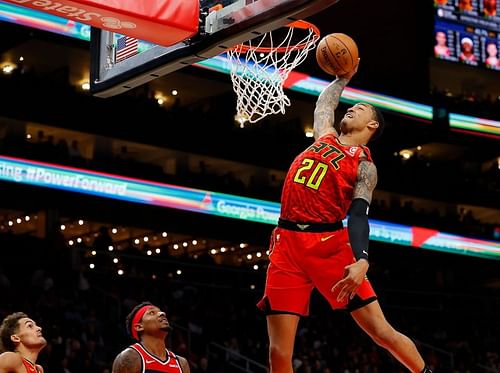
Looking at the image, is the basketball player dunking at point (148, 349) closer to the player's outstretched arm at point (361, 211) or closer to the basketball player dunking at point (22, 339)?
the basketball player dunking at point (22, 339)

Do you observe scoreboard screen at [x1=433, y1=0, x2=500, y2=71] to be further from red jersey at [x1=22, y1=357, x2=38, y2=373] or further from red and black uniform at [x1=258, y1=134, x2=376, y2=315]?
red jersey at [x1=22, y1=357, x2=38, y2=373]

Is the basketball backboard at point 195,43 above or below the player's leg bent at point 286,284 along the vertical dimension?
above

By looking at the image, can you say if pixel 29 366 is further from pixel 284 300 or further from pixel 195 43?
pixel 195 43

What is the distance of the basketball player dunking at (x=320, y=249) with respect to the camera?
6.46 m

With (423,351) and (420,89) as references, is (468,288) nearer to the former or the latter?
(420,89)

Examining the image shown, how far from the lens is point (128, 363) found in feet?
25.5

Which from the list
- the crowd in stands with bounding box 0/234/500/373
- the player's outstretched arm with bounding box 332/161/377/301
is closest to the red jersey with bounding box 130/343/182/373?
the player's outstretched arm with bounding box 332/161/377/301

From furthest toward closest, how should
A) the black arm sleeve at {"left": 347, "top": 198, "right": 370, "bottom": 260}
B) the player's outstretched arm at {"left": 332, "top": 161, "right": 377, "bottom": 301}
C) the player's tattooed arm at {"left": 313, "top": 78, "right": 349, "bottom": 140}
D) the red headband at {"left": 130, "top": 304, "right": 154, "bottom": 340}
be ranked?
the red headband at {"left": 130, "top": 304, "right": 154, "bottom": 340}, the player's tattooed arm at {"left": 313, "top": 78, "right": 349, "bottom": 140}, the black arm sleeve at {"left": 347, "top": 198, "right": 370, "bottom": 260}, the player's outstretched arm at {"left": 332, "top": 161, "right": 377, "bottom": 301}

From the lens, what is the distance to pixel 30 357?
7293 millimetres

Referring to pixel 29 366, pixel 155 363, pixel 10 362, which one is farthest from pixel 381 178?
pixel 10 362

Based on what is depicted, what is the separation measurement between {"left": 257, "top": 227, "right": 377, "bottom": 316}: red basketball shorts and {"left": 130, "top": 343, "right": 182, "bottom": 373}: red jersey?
5.19 ft

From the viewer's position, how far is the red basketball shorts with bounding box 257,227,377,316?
6.54 metres

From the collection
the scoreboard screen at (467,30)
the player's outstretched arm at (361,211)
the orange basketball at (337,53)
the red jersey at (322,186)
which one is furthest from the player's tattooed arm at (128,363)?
the scoreboard screen at (467,30)

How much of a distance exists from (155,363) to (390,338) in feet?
7.41
